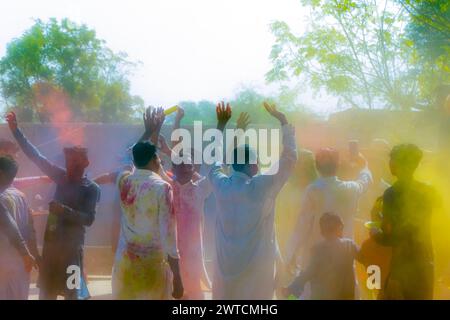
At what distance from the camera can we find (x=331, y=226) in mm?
4922

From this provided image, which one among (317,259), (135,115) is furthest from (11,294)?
(135,115)

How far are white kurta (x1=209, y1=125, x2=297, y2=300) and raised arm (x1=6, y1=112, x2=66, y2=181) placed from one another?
1656 millimetres

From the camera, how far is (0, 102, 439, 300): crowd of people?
4.59 metres

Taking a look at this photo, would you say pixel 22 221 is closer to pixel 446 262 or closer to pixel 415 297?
pixel 415 297

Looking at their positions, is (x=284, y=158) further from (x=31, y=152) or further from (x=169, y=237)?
(x=31, y=152)

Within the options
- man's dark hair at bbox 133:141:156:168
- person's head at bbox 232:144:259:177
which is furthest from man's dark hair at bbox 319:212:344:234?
man's dark hair at bbox 133:141:156:168

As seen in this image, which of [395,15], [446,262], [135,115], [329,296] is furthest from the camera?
[135,115]

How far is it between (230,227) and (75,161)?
177 centimetres

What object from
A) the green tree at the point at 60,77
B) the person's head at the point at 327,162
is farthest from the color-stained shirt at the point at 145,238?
the green tree at the point at 60,77

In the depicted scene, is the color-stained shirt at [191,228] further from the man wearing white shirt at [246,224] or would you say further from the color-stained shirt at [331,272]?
the color-stained shirt at [331,272]

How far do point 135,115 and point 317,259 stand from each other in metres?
47.0

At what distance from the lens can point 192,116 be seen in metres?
64.8
